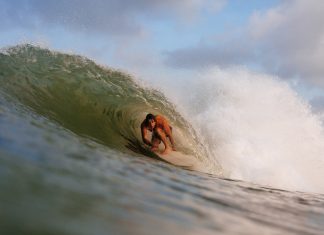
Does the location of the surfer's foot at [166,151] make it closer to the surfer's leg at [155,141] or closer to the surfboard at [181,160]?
the surfboard at [181,160]

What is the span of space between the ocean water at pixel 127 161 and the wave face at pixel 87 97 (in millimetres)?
39

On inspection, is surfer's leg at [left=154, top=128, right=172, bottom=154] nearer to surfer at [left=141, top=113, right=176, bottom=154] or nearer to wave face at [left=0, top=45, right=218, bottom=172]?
surfer at [left=141, top=113, right=176, bottom=154]

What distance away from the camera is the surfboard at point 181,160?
8.92 metres

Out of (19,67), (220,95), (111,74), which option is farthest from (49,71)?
(220,95)

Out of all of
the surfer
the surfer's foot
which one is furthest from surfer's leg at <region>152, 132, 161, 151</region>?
the surfer's foot

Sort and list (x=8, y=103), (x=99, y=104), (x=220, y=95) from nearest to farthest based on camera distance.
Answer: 1. (x=8, y=103)
2. (x=99, y=104)
3. (x=220, y=95)

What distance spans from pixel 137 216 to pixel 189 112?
1285 centimetres

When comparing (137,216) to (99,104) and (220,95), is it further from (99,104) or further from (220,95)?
(220,95)

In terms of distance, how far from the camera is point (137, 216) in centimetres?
267

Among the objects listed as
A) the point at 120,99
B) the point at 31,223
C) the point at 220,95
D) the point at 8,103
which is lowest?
the point at 31,223

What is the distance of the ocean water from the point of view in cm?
258

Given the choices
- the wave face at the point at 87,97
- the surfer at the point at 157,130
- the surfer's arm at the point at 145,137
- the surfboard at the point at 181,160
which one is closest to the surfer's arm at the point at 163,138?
the surfer at the point at 157,130

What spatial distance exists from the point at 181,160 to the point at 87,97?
3.39m

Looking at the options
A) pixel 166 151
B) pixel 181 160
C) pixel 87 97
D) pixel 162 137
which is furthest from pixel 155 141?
pixel 87 97
